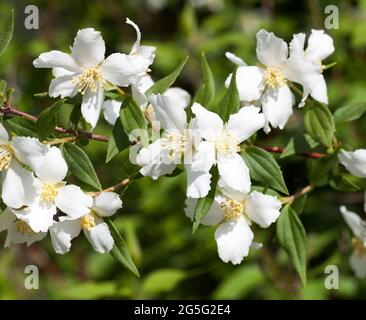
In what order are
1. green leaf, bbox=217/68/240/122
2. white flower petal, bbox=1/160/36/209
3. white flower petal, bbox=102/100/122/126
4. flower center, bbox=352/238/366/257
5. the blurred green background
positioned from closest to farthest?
white flower petal, bbox=1/160/36/209
green leaf, bbox=217/68/240/122
white flower petal, bbox=102/100/122/126
flower center, bbox=352/238/366/257
the blurred green background

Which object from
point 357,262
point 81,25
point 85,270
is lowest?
point 85,270

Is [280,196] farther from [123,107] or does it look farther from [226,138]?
[123,107]

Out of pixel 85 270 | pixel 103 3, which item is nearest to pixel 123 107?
pixel 85 270

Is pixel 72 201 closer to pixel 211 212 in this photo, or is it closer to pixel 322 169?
pixel 211 212

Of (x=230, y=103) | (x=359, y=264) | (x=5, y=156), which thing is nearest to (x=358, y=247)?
(x=359, y=264)

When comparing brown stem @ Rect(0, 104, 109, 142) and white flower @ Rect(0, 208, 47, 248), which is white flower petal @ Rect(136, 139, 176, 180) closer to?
brown stem @ Rect(0, 104, 109, 142)

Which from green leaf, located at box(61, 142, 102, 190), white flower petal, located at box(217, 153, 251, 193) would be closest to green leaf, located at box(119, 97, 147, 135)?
green leaf, located at box(61, 142, 102, 190)
